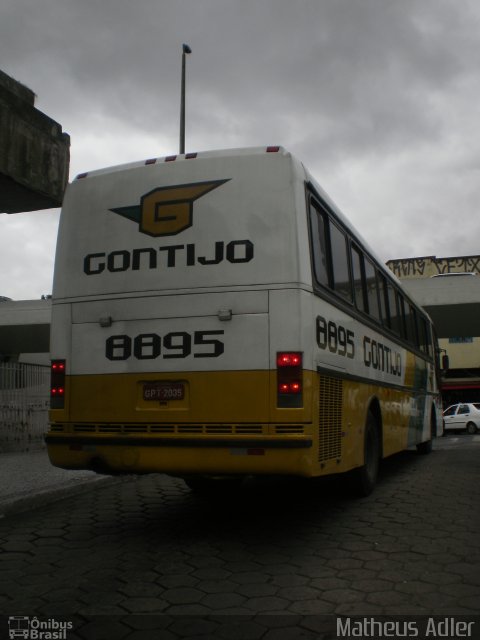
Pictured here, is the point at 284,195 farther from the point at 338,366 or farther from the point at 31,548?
the point at 31,548

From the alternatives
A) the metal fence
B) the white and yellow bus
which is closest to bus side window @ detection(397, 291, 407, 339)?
the white and yellow bus

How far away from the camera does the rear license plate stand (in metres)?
5.64

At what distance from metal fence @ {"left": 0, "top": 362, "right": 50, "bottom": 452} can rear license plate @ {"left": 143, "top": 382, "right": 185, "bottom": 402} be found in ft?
28.5

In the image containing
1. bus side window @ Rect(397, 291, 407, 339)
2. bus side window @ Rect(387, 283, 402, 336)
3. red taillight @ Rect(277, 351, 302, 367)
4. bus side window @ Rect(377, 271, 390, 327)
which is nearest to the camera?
red taillight @ Rect(277, 351, 302, 367)

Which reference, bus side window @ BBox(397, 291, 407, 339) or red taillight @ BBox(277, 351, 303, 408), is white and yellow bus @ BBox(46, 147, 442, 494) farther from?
bus side window @ BBox(397, 291, 407, 339)

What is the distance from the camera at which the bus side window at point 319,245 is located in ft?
19.5

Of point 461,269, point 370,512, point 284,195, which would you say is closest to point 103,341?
point 284,195

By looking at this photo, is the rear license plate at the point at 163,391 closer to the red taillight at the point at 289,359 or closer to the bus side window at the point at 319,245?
the red taillight at the point at 289,359

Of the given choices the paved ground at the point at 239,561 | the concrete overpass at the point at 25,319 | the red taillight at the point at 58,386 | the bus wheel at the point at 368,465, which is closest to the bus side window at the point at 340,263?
the bus wheel at the point at 368,465

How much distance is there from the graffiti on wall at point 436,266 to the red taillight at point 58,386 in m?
51.0

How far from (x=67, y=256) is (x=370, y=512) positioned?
4150 millimetres

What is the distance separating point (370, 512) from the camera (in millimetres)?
6879

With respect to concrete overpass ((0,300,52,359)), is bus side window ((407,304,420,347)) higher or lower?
lower

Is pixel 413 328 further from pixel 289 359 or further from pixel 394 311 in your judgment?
pixel 289 359
